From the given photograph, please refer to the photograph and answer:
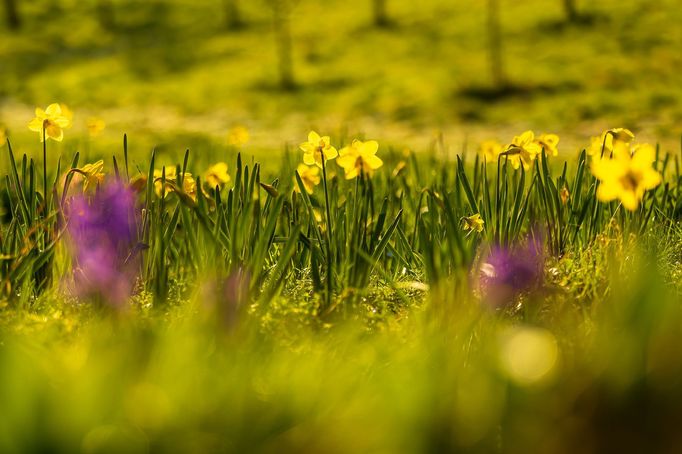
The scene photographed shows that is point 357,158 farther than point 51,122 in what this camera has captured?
No

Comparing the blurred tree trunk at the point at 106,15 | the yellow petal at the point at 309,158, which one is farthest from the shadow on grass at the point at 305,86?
the yellow petal at the point at 309,158

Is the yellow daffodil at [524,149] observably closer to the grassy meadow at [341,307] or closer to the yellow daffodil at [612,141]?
the grassy meadow at [341,307]

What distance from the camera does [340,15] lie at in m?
31.9

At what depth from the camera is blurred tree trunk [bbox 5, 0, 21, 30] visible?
1367 inches

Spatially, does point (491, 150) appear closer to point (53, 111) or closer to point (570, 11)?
point (53, 111)

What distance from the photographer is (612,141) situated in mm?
3273

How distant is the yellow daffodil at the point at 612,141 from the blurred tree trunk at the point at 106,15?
3280 cm

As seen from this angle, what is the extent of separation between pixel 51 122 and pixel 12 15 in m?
34.8

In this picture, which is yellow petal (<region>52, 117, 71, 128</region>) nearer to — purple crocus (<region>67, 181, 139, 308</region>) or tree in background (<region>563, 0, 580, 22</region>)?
purple crocus (<region>67, 181, 139, 308</region>)

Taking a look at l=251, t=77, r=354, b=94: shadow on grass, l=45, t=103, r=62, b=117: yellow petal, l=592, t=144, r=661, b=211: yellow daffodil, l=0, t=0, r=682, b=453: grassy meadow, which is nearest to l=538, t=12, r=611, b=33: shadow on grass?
l=251, t=77, r=354, b=94: shadow on grass

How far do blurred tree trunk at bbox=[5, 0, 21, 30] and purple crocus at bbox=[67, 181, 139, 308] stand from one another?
3518 cm

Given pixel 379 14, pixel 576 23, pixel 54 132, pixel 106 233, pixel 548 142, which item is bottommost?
pixel 106 233

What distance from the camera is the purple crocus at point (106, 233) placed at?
2689 millimetres

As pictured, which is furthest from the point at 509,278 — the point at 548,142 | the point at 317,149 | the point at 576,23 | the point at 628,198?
the point at 576,23
